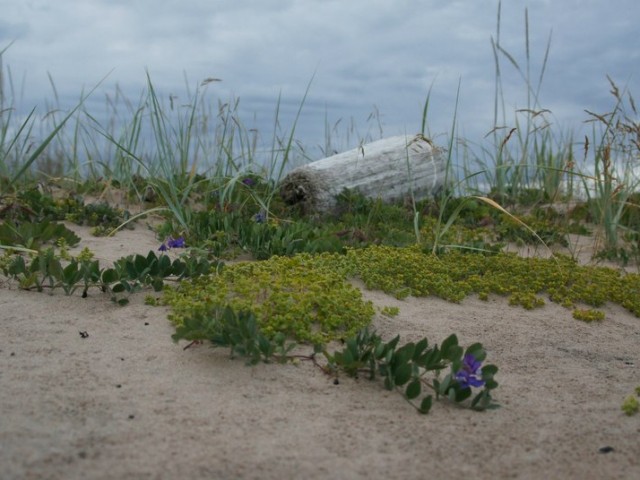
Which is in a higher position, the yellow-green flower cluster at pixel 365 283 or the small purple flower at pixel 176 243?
the small purple flower at pixel 176 243

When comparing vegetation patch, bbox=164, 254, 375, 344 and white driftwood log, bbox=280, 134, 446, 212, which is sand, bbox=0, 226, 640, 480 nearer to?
vegetation patch, bbox=164, 254, 375, 344

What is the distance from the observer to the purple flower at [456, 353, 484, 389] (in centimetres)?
320

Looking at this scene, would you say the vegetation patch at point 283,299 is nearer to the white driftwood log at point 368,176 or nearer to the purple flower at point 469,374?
the purple flower at point 469,374

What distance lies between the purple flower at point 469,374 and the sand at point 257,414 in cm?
12

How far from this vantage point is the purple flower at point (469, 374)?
3.20 m

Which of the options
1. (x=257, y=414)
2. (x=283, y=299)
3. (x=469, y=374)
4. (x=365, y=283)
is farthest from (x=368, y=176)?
(x=257, y=414)

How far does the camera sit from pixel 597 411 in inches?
130

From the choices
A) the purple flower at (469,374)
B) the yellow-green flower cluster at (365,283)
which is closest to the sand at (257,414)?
the purple flower at (469,374)

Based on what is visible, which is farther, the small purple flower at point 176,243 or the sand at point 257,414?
the small purple flower at point 176,243

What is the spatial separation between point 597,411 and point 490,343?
34.5 inches

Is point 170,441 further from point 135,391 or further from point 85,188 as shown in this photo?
point 85,188

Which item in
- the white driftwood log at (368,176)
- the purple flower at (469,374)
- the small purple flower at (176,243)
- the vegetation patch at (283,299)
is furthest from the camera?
the white driftwood log at (368,176)

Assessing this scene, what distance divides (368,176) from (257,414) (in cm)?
533

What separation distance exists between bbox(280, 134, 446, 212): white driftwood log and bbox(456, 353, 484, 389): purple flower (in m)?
4.15
